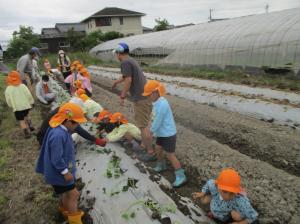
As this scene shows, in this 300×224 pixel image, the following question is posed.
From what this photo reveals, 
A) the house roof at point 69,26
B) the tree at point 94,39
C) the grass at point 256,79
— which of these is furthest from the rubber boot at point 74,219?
the house roof at point 69,26

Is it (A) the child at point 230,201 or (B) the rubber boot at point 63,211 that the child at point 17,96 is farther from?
(A) the child at point 230,201

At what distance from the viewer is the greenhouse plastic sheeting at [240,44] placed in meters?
9.64

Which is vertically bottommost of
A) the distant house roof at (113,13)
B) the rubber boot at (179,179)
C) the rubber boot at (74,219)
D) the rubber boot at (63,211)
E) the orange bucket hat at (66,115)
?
the rubber boot at (63,211)

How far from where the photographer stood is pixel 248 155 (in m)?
4.60

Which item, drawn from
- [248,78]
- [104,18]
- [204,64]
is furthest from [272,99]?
[104,18]

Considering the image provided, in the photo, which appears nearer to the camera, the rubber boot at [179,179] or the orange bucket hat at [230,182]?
the orange bucket hat at [230,182]

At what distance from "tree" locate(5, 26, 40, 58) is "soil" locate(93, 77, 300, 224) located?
33228 mm

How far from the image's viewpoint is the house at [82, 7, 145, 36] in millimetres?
43625

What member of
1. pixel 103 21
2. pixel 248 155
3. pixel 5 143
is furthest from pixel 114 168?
pixel 103 21

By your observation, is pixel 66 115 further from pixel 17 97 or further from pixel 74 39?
pixel 74 39

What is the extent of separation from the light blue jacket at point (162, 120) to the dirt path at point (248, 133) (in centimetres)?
167

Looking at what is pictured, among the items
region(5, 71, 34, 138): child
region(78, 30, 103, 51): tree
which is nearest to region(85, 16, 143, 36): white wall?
region(78, 30, 103, 51): tree

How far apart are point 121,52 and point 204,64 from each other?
9402mm

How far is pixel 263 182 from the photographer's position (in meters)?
3.50
